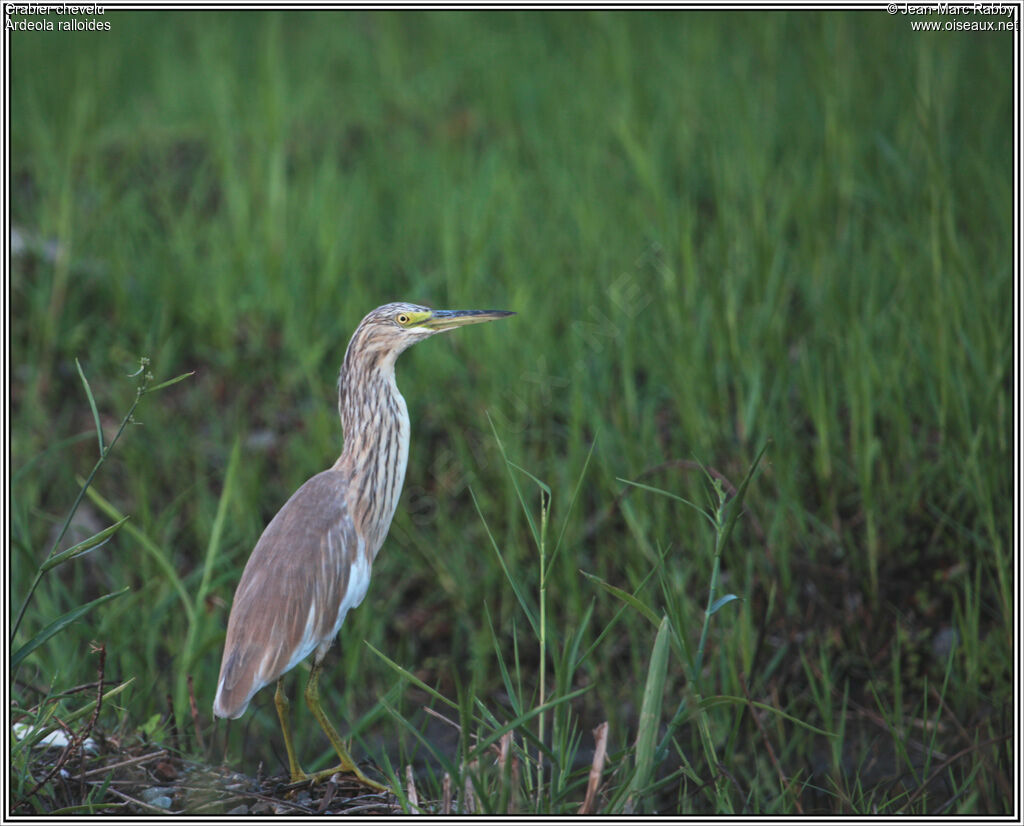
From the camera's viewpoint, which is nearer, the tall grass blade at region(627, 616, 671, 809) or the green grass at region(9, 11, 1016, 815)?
the tall grass blade at region(627, 616, 671, 809)

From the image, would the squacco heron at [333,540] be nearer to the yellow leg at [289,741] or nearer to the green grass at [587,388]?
the yellow leg at [289,741]

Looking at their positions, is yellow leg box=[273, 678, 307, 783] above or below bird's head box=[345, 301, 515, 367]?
below

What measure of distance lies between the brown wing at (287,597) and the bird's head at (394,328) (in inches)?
12.4

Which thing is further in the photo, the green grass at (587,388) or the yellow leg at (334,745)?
the green grass at (587,388)

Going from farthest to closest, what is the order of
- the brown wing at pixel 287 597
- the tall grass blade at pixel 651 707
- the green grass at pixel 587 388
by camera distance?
1. the green grass at pixel 587 388
2. the brown wing at pixel 287 597
3. the tall grass blade at pixel 651 707

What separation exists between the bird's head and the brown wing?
32 centimetres

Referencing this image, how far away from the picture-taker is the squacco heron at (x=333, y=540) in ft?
6.94

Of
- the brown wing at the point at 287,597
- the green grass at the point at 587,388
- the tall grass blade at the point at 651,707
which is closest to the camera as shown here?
the tall grass blade at the point at 651,707

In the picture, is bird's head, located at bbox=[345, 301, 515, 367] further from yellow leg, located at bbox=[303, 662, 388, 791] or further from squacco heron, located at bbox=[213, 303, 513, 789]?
yellow leg, located at bbox=[303, 662, 388, 791]

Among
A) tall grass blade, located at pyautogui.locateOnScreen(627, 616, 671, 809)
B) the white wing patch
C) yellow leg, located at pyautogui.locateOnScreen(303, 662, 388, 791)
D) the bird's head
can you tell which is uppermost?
the bird's head

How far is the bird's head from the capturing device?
7.18 feet

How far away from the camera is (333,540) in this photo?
2.18 m

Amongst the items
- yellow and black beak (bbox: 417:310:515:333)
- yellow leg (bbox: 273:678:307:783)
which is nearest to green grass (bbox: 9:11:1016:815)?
yellow leg (bbox: 273:678:307:783)

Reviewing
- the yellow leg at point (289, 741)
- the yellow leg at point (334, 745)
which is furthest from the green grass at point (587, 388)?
the yellow leg at point (289, 741)
